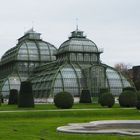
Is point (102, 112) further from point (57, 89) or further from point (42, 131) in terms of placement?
point (57, 89)

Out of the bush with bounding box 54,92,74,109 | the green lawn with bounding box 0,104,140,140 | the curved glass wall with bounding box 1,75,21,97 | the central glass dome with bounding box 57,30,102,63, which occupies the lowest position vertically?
the green lawn with bounding box 0,104,140,140

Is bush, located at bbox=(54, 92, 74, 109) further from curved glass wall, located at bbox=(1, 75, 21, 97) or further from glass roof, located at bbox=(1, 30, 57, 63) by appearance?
glass roof, located at bbox=(1, 30, 57, 63)

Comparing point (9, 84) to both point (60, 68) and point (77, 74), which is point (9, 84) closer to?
point (60, 68)

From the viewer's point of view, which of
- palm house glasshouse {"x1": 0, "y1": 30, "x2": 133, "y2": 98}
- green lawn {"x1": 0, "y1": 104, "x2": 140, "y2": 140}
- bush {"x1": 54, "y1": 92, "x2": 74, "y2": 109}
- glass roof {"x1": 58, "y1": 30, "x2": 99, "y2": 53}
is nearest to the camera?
green lawn {"x1": 0, "y1": 104, "x2": 140, "y2": 140}

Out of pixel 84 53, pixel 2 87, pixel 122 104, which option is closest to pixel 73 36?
pixel 84 53

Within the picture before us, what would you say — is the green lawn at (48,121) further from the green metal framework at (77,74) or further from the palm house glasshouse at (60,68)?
the palm house glasshouse at (60,68)

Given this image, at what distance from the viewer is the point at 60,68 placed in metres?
84.8

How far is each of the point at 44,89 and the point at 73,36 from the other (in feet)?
57.6

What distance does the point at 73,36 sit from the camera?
95.8 m

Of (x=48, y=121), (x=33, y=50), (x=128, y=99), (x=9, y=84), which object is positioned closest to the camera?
(x=48, y=121)

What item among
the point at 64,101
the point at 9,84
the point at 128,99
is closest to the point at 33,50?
the point at 9,84

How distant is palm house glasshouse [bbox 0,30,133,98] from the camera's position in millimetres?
83812

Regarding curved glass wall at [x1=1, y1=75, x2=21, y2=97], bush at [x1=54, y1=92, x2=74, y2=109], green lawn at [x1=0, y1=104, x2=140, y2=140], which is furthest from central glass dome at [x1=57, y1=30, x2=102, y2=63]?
green lawn at [x1=0, y1=104, x2=140, y2=140]

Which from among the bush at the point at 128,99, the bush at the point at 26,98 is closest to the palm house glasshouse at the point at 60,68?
the bush at the point at 128,99
